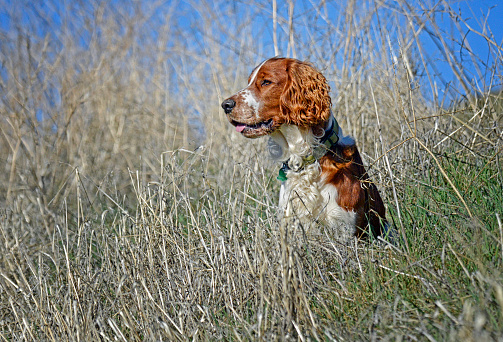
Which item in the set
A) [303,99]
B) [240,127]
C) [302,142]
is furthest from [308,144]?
[240,127]

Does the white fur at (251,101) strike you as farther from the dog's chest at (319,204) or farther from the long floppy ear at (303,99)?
the dog's chest at (319,204)

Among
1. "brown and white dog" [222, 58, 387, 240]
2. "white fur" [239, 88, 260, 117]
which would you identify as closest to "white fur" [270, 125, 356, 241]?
"brown and white dog" [222, 58, 387, 240]

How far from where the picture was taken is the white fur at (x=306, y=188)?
2.60 metres

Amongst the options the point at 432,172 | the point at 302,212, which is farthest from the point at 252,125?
the point at 432,172

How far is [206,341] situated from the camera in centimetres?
187

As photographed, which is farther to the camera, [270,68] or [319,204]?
[270,68]

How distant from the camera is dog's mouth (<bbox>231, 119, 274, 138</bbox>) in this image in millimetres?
2734

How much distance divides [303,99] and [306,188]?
49 cm

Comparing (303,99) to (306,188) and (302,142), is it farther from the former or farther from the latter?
(306,188)

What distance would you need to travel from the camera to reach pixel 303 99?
273 cm

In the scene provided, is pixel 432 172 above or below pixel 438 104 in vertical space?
below

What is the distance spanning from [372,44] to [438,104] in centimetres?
75

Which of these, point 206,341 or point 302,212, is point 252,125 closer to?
point 302,212

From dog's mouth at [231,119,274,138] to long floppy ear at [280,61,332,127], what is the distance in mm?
101
